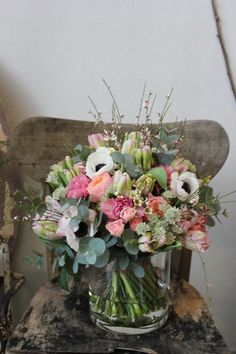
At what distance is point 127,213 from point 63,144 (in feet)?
1.39

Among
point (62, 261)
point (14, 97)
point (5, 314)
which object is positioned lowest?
point (5, 314)

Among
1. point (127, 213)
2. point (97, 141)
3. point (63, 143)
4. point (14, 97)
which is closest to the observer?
point (127, 213)

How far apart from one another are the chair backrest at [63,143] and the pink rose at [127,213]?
0.39 meters

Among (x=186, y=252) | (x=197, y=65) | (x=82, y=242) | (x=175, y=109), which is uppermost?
(x=197, y=65)

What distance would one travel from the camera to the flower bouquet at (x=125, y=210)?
73 cm

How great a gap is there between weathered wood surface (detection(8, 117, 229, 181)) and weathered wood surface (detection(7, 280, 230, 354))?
0.32 m

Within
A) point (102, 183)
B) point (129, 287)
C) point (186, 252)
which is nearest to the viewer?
point (102, 183)

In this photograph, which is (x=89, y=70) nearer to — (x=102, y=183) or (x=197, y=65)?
(x=197, y=65)

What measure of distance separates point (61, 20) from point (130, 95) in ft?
0.90

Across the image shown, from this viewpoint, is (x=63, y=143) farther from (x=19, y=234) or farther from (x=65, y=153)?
(x=19, y=234)

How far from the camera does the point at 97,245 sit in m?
0.74

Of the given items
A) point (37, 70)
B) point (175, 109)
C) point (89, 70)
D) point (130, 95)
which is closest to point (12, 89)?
point (37, 70)

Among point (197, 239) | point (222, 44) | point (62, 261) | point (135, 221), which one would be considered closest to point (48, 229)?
point (62, 261)

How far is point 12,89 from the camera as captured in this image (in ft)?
3.88
